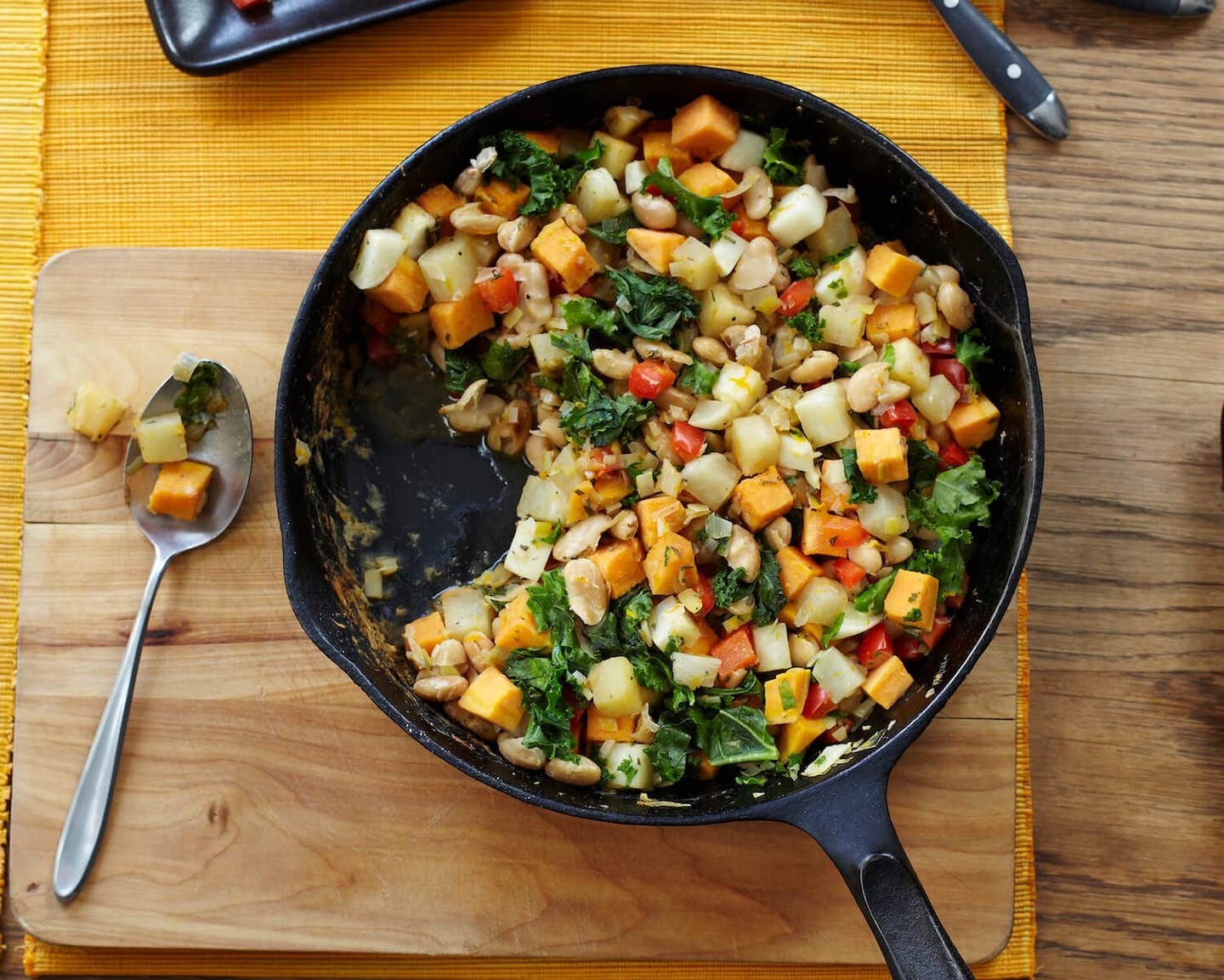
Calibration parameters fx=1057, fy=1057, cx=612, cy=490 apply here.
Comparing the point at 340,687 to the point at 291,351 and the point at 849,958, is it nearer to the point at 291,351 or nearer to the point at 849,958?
the point at 291,351

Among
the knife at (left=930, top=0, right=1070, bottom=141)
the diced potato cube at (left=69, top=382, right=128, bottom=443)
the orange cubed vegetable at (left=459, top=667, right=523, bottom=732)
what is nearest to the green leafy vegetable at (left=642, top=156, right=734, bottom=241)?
the knife at (left=930, top=0, right=1070, bottom=141)

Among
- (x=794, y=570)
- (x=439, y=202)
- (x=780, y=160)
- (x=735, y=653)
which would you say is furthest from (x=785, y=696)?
(x=439, y=202)

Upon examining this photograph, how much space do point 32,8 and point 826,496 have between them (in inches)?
88.5

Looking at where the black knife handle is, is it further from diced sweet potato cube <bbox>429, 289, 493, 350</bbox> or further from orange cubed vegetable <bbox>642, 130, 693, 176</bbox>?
diced sweet potato cube <bbox>429, 289, 493, 350</bbox>

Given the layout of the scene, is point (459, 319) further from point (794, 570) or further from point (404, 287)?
point (794, 570)

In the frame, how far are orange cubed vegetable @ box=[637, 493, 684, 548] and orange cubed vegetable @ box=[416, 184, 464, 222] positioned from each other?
77cm

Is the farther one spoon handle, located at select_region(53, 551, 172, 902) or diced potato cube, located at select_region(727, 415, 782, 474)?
spoon handle, located at select_region(53, 551, 172, 902)

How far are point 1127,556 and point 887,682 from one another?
0.79 m

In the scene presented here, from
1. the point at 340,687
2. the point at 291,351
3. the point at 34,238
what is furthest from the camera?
the point at 34,238

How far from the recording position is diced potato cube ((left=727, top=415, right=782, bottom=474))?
219 centimetres

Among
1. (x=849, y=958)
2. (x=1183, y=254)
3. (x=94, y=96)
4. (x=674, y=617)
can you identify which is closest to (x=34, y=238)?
(x=94, y=96)

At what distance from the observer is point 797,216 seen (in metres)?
2.25

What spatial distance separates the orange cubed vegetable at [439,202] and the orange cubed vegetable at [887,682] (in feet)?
A: 4.40

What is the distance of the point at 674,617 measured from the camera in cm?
216
